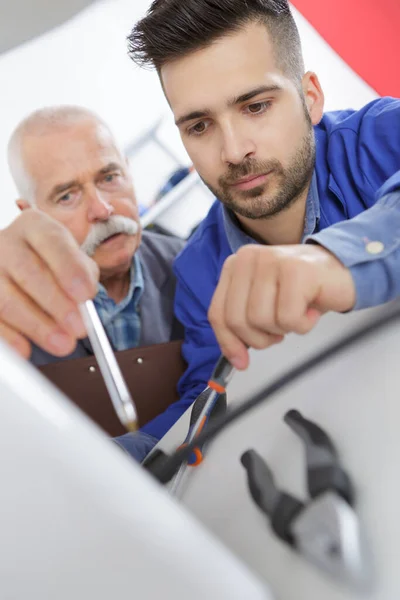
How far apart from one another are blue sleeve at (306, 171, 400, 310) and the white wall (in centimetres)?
45

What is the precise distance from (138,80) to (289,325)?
61cm

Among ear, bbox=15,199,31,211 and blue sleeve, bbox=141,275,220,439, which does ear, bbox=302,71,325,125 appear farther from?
ear, bbox=15,199,31,211

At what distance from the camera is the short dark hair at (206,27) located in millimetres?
423

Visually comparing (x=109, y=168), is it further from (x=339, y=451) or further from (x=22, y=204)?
(x=339, y=451)

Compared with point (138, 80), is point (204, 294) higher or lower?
lower

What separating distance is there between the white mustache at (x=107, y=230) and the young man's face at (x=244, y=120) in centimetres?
21

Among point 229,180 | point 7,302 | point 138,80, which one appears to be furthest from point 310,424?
point 138,80

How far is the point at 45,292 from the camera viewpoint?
0.22 m

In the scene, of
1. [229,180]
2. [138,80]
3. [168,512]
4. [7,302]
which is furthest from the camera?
[138,80]

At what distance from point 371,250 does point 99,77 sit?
63cm

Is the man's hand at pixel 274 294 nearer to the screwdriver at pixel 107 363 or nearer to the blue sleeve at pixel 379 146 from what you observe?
the screwdriver at pixel 107 363

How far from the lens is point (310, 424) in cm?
18

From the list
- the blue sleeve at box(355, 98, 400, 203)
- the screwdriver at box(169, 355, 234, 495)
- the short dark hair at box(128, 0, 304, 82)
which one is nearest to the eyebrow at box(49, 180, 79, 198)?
the short dark hair at box(128, 0, 304, 82)

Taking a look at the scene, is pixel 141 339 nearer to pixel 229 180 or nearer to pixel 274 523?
pixel 229 180
